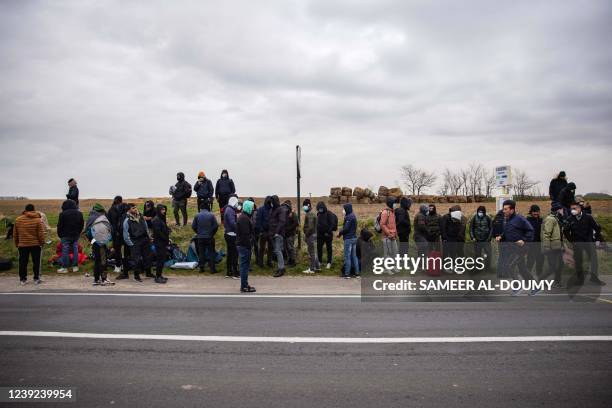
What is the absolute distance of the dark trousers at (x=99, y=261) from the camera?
11062 millimetres

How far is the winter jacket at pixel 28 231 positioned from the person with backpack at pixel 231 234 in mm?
5109

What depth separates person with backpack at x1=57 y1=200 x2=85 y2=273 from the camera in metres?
12.2

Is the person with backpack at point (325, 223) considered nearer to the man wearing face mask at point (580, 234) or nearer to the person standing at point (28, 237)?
the man wearing face mask at point (580, 234)

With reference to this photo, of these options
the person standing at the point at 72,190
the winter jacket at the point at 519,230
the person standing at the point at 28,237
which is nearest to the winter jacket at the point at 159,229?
the person standing at the point at 28,237

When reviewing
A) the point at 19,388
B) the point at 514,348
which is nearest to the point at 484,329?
the point at 514,348

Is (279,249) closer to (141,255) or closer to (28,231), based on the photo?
(141,255)

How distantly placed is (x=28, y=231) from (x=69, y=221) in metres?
1.16

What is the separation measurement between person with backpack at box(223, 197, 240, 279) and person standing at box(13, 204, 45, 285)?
5.12 meters

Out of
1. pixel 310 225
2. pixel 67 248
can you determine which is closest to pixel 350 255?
pixel 310 225

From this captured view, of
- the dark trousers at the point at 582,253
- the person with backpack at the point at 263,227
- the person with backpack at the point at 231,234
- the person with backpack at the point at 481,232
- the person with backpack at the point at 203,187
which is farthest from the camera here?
the person with backpack at the point at 203,187

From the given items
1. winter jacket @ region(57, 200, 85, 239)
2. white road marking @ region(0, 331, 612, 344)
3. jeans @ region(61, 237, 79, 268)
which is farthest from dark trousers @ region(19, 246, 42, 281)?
white road marking @ region(0, 331, 612, 344)

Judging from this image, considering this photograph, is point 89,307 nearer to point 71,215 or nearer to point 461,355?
point 71,215

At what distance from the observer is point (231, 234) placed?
39.2 ft

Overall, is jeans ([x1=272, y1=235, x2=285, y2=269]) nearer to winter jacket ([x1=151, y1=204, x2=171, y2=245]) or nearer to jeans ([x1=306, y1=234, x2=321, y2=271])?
jeans ([x1=306, y1=234, x2=321, y2=271])
